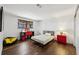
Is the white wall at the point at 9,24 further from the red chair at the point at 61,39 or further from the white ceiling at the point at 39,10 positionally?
the red chair at the point at 61,39

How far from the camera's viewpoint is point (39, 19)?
62.0 inches

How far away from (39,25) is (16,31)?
438mm

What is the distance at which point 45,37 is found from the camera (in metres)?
1.56

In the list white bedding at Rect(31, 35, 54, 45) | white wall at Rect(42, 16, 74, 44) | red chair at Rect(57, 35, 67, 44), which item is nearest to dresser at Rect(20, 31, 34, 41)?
white bedding at Rect(31, 35, 54, 45)

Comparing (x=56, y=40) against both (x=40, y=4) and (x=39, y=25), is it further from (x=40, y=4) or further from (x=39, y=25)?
(x=40, y=4)

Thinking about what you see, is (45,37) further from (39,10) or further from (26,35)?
(39,10)

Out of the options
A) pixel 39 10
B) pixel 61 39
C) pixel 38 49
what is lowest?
pixel 38 49

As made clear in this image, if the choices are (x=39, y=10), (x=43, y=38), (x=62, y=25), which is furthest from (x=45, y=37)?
(x=39, y=10)

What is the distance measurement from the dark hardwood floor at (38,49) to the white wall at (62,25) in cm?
15

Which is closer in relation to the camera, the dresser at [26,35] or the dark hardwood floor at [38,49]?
the dark hardwood floor at [38,49]

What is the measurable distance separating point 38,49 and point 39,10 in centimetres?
69

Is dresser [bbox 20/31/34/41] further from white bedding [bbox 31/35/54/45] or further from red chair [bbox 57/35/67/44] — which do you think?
red chair [bbox 57/35/67/44]

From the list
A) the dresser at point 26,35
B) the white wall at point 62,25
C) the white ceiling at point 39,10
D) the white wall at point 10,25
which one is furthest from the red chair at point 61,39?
the white wall at point 10,25

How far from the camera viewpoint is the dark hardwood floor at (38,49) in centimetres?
142
